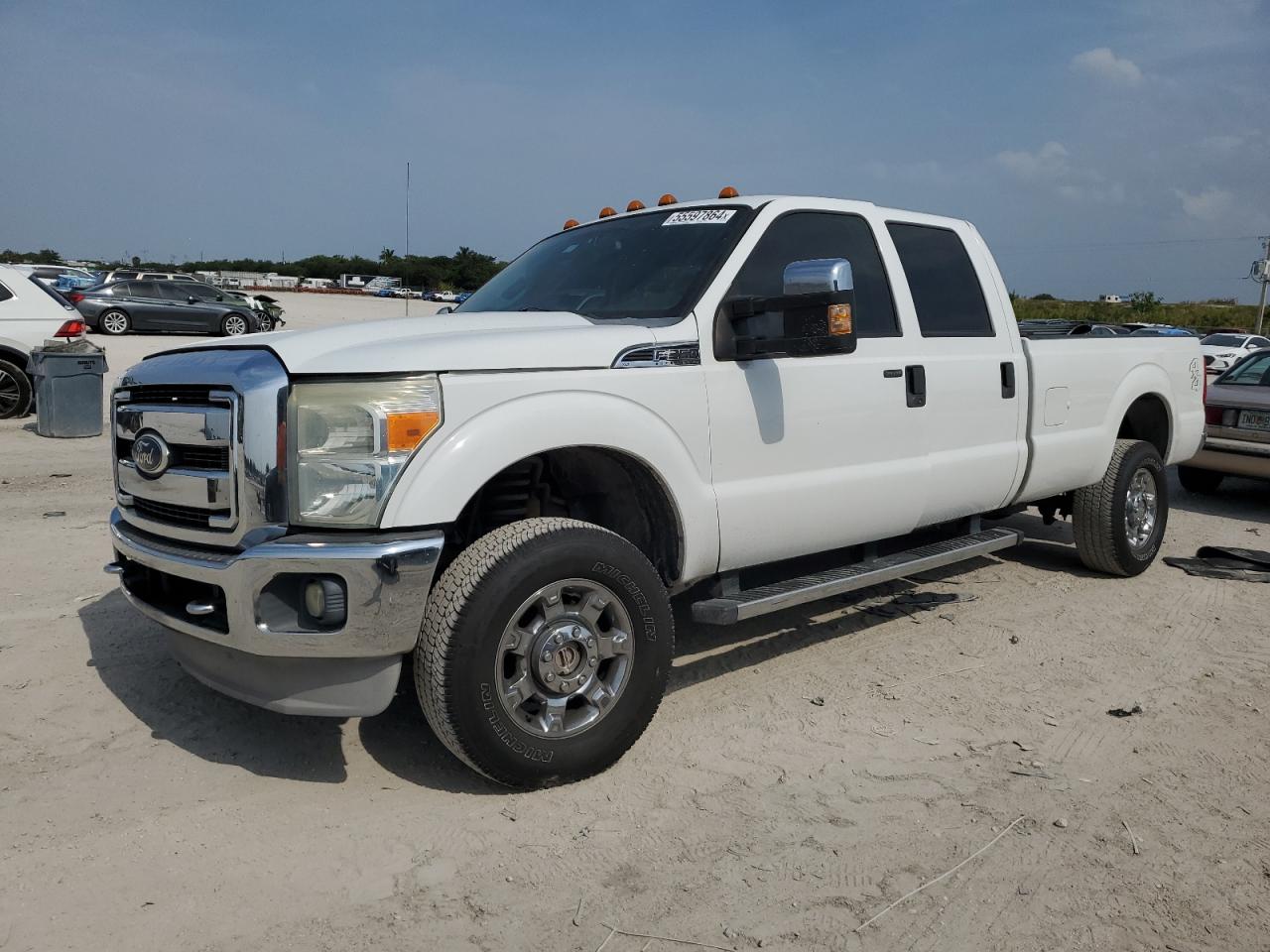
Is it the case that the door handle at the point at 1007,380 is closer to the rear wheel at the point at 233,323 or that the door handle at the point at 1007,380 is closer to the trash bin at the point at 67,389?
the trash bin at the point at 67,389

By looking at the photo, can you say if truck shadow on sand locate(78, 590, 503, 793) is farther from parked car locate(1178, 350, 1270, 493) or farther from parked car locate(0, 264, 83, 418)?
parked car locate(0, 264, 83, 418)

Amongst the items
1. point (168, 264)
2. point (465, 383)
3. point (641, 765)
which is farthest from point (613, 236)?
point (168, 264)

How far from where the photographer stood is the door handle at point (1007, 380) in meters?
5.05

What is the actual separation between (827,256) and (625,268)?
2.98 ft

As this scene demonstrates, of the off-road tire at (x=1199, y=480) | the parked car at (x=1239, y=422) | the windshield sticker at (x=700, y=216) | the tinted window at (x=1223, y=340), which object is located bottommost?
the off-road tire at (x=1199, y=480)

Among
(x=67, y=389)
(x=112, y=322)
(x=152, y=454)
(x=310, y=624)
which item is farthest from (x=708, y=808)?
(x=112, y=322)

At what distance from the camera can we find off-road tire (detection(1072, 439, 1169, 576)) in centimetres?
591

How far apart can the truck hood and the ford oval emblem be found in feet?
1.20

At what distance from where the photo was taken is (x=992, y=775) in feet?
11.5

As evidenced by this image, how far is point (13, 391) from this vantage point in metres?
11.3

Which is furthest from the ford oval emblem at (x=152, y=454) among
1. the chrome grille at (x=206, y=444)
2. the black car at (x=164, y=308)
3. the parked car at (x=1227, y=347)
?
the parked car at (x=1227, y=347)

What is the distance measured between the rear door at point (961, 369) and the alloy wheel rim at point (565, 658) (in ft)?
6.35

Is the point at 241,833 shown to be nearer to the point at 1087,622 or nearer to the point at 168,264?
the point at 1087,622

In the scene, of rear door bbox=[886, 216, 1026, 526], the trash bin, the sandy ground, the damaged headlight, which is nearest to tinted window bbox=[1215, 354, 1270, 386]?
the sandy ground
